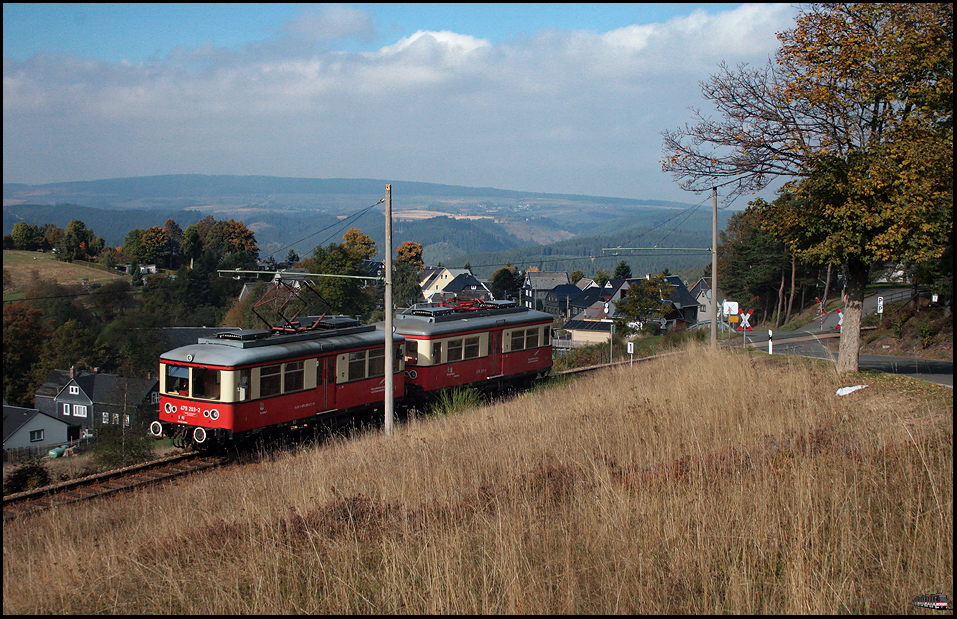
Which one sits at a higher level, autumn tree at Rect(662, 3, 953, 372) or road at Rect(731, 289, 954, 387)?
autumn tree at Rect(662, 3, 953, 372)

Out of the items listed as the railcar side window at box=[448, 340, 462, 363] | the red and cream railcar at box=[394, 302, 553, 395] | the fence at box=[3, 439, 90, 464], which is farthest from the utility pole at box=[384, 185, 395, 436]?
the fence at box=[3, 439, 90, 464]

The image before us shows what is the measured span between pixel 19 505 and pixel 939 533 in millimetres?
12867

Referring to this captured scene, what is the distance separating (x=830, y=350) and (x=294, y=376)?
22867 mm

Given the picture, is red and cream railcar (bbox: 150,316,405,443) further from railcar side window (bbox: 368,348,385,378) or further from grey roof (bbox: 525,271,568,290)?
grey roof (bbox: 525,271,568,290)

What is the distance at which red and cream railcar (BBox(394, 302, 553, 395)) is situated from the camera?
61.8 ft

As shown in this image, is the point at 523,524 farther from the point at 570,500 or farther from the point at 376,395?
the point at 376,395

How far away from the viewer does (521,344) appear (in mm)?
22250

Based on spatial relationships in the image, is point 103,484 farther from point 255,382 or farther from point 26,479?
point 26,479

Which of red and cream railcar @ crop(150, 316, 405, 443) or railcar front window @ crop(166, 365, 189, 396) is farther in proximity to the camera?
railcar front window @ crop(166, 365, 189, 396)

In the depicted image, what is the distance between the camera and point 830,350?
27875mm

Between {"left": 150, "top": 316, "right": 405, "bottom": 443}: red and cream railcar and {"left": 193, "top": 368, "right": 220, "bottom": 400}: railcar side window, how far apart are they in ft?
0.07

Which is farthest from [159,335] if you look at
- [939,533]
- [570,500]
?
[939,533]

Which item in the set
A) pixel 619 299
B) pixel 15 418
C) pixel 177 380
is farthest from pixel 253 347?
pixel 619 299

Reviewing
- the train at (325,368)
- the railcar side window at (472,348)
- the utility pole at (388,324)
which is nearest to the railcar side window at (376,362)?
the train at (325,368)
